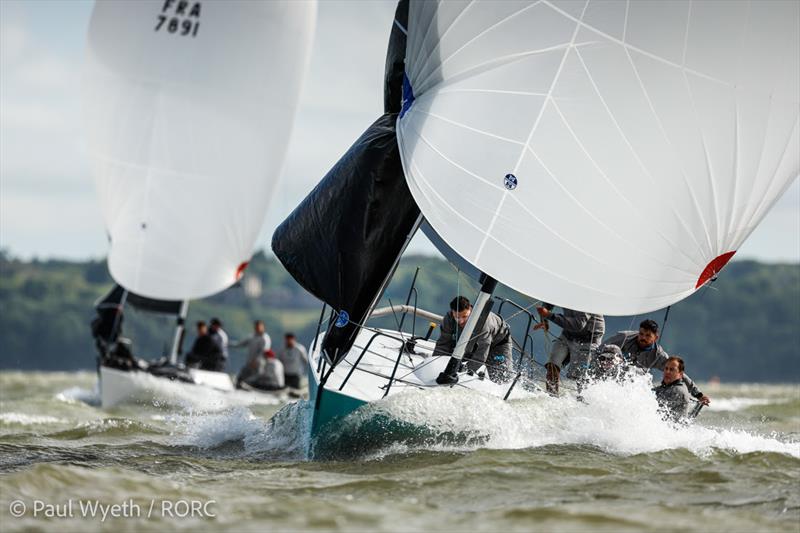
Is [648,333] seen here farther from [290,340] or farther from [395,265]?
[290,340]

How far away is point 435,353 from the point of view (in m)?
9.24

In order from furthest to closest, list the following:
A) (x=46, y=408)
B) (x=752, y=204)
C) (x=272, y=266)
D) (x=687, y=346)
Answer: (x=272, y=266) → (x=687, y=346) → (x=46, y=408) → (x=752, y=204)

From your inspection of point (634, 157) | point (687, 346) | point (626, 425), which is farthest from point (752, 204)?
point (687, 346)

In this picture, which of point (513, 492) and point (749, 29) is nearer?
point (513, 492)

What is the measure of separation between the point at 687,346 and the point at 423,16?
8652cm

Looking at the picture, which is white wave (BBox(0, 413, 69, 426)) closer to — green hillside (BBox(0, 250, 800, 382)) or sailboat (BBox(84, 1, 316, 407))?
sailboat (BBox(84, 1, 316, 407))

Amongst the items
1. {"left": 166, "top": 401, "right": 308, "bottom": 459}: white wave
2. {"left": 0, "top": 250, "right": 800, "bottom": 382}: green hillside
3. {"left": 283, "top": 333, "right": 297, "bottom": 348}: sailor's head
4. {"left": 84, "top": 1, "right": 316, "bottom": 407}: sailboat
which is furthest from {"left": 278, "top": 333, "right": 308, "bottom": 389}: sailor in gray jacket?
{"left": 0, "top": 250, "right": 800, "bottom": 382}: green hillside

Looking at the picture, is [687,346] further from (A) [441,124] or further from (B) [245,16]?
(A) [441,124]

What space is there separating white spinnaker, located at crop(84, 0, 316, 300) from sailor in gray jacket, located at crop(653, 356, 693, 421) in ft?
34.5

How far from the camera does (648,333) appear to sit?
959 centimetres

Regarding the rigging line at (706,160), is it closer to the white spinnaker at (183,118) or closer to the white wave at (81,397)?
the white spinnaker at (183,118)

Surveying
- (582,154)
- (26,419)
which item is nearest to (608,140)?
(582,154)

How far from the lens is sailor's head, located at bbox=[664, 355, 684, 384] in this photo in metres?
9.19

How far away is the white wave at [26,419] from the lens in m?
12.9
